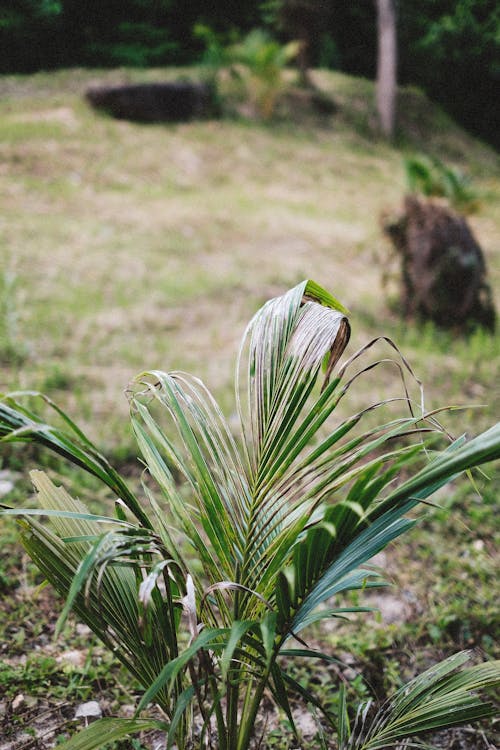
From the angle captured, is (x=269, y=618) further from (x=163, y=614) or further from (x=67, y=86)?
(x=67, y=86)

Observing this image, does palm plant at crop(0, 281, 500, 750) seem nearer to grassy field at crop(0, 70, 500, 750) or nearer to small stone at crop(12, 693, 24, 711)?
grassy field at crop(0, 70, 500, 750)

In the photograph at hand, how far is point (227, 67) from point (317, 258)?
21.1 feet

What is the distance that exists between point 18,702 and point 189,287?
343cm

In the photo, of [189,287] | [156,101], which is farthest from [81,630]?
[156,101]

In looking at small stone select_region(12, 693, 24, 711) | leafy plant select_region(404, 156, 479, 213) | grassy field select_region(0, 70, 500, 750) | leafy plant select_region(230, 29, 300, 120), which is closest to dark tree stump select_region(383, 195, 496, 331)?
grassy field select_region(0, 70, 500, 750)

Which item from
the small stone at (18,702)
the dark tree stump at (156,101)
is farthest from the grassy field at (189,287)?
the dark tree stump at (156,101)

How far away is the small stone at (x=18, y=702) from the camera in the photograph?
1.22 m

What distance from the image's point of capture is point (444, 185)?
15.0 feet

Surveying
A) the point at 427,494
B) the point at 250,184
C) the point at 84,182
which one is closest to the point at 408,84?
the point at 250,184

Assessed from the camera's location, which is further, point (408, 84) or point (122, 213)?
point (408, 84)

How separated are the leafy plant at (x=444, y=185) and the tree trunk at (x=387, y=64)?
672 cm

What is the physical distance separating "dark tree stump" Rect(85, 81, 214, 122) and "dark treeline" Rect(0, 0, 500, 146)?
4.64 ft

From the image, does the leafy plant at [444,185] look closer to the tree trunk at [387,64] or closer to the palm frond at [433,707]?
the palm frond at [433,707]

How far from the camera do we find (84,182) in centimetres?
648
